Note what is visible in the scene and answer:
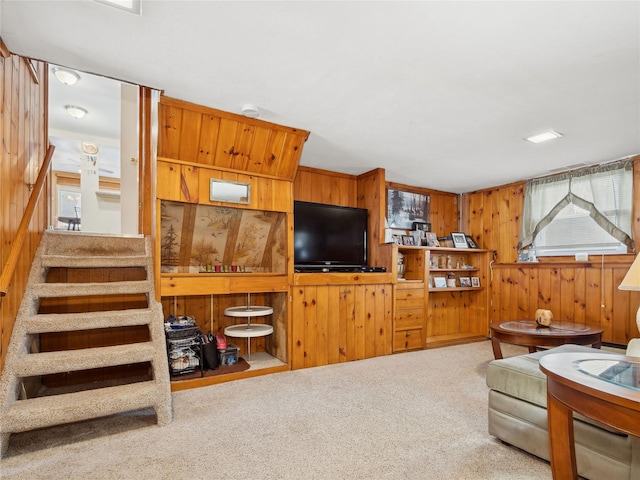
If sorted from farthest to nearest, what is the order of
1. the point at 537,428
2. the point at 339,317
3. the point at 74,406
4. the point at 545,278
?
1. the point at 545,278
2. the point at 339,317
3. the point at 74,406
4. the point at 537,428

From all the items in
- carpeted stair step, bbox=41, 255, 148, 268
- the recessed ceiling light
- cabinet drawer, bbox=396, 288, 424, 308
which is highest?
the recessed ceiling light

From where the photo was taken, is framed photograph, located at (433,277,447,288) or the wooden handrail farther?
framed photograph, located at (433,277,447,288)

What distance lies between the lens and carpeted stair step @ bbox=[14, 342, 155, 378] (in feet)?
6.68

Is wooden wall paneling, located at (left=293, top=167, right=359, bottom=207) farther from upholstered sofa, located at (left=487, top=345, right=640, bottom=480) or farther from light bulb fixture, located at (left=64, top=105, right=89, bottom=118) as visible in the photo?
upholstered sofa, located at (left=487, top=345, right=640, bottom=480)

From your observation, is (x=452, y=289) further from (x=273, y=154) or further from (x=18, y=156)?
(x=18, y=156)

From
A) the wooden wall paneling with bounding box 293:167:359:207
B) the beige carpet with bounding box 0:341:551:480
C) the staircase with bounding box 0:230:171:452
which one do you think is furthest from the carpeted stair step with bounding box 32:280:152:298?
the wooden wall paneling with bounding box 293:167:359:207

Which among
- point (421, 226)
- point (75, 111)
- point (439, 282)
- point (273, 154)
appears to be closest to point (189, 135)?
point (273, 154)

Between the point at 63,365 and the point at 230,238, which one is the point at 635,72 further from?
the point at 63,365

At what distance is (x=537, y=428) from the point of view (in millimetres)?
1810

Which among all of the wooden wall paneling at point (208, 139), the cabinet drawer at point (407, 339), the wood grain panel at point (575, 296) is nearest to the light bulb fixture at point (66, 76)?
the wooden wall paneling at point (208, 139)

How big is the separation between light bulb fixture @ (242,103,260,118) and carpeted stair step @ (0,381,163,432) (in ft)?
6.85

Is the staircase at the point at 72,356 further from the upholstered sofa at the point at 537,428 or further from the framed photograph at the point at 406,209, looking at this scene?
the framed photograph at the point at 406,209

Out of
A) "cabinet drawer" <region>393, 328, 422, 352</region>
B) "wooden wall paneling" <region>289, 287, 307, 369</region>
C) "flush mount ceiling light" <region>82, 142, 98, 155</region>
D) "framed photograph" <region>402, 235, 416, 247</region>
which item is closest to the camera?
"wooden wall paneling" <region>289, 287, 307, 369</region>

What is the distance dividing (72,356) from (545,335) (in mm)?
3642
